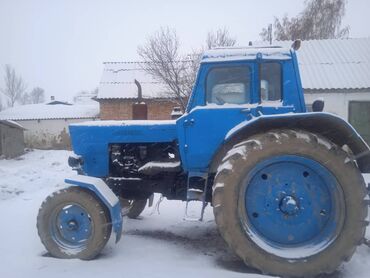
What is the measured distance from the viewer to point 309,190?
162 inches

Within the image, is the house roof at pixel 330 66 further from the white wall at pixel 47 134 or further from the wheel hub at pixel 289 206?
the wheel hub at pixel 289 206

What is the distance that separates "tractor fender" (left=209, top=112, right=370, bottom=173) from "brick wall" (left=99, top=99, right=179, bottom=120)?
14.7 meters

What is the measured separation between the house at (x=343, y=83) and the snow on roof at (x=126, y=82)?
6938mm

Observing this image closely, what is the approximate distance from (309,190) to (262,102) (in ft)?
3.72

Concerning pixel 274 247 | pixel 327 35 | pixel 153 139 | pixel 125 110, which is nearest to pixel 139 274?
pixel 274 247

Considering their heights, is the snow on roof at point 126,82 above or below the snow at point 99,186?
above

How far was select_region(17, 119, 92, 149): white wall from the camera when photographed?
24922 millimetres

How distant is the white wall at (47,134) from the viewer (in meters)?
24.9

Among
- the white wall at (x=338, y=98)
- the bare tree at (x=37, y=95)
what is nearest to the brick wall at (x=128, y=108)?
the white wall at (x=338, y=98)

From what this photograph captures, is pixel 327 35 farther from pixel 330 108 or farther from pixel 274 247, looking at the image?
pixel 274 247

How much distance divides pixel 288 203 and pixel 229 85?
5.00 feet

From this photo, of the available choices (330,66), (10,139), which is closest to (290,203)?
(330,66)

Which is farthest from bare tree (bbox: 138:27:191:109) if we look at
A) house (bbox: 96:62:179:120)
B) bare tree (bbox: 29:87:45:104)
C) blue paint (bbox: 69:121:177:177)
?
bare tree (bbox: 29:87:45:104)

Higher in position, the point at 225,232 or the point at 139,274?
the point at 225,232
